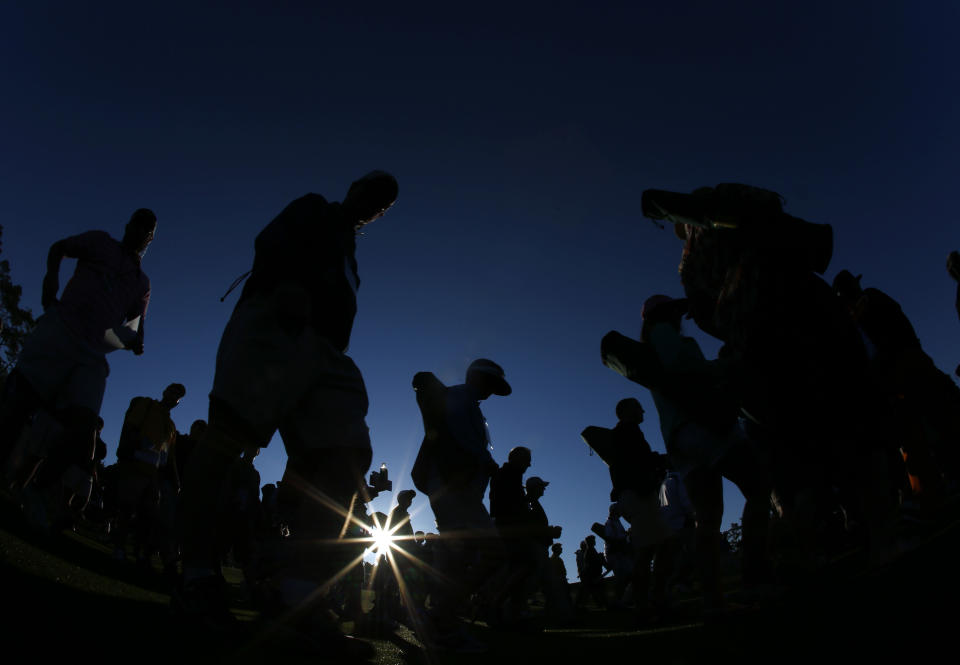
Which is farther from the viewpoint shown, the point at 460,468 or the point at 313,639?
the point at 460,468

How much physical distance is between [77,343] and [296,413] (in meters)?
2.53

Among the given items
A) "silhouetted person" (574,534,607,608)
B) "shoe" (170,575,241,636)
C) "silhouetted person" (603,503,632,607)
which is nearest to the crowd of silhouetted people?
"shoe" (170,575,241,636)

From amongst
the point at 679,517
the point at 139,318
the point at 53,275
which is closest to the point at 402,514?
the point at 679,517

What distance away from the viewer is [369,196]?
2889 mm

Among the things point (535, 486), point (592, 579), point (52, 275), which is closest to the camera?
point (52, 275)

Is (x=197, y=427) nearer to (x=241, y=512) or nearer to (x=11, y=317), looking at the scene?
(x=241, y=512)

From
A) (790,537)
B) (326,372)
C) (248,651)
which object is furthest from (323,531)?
(790,537)

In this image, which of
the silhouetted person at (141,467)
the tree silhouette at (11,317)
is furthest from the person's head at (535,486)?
the tree silhouette at (11,317)

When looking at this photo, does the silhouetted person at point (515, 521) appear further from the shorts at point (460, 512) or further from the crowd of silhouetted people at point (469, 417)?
Answer: the shorts at point (460, 512)

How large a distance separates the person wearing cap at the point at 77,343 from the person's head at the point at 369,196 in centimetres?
248

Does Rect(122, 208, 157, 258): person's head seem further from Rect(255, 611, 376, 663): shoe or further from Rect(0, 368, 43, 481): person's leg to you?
Rect(255, 611, 376, 663): shoe

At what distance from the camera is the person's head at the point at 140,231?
14.6 feet

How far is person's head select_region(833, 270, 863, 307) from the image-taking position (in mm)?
4941

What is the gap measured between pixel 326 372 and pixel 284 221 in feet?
2.42
